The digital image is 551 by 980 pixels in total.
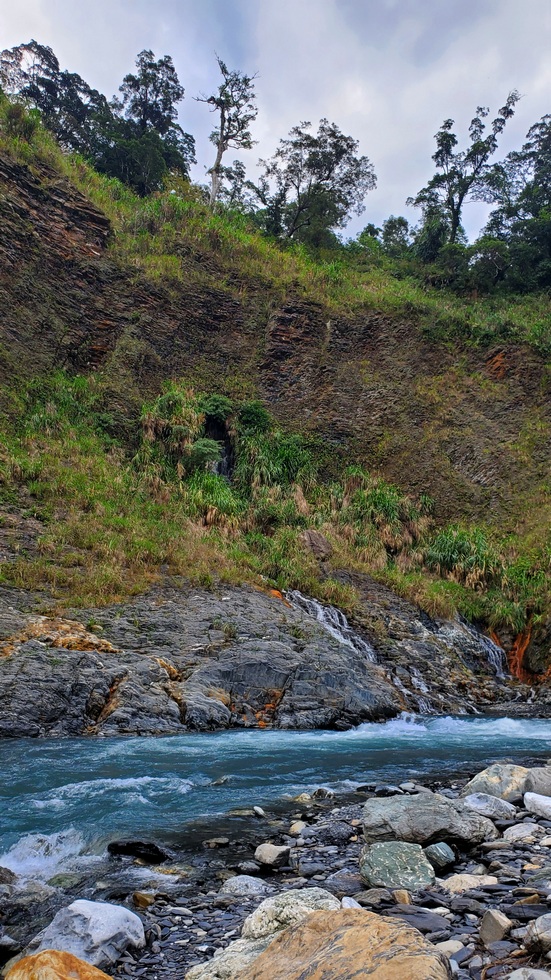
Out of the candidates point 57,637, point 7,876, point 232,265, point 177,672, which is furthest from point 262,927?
point 232,265

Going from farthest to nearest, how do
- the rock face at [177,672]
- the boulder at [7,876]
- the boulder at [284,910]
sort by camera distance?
the rock face at [177,672] < the boulder at [7,876] < the boulder at [284,910]

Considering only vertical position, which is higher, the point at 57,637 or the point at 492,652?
the point at 57,637

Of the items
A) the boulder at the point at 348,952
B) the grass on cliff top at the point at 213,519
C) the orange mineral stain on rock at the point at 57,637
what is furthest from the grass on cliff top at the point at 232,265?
the boulder at the point at 348,952

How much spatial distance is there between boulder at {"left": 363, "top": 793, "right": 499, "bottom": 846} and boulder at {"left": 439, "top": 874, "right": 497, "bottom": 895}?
2.11 feet

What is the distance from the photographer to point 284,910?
3.44 meters

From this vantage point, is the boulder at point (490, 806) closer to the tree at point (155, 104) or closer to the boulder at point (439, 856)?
the boulder at point (439, 856)

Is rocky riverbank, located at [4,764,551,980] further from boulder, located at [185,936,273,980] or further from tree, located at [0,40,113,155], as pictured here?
tree, located at [0,40,113,155]

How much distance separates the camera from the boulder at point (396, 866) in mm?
3889

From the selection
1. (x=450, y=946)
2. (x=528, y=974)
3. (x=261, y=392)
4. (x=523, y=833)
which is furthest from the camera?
(x=261, y=392)

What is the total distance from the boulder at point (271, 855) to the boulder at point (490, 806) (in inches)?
64.2

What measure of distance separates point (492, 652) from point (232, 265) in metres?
23.4

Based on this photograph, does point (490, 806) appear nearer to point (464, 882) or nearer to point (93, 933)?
point (464, 882)

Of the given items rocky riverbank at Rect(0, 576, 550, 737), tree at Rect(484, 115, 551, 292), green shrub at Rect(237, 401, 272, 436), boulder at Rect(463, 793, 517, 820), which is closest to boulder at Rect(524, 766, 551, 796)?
boulder at Rect(463, 793, 517, 820)

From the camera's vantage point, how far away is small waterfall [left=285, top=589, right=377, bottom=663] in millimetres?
15242
